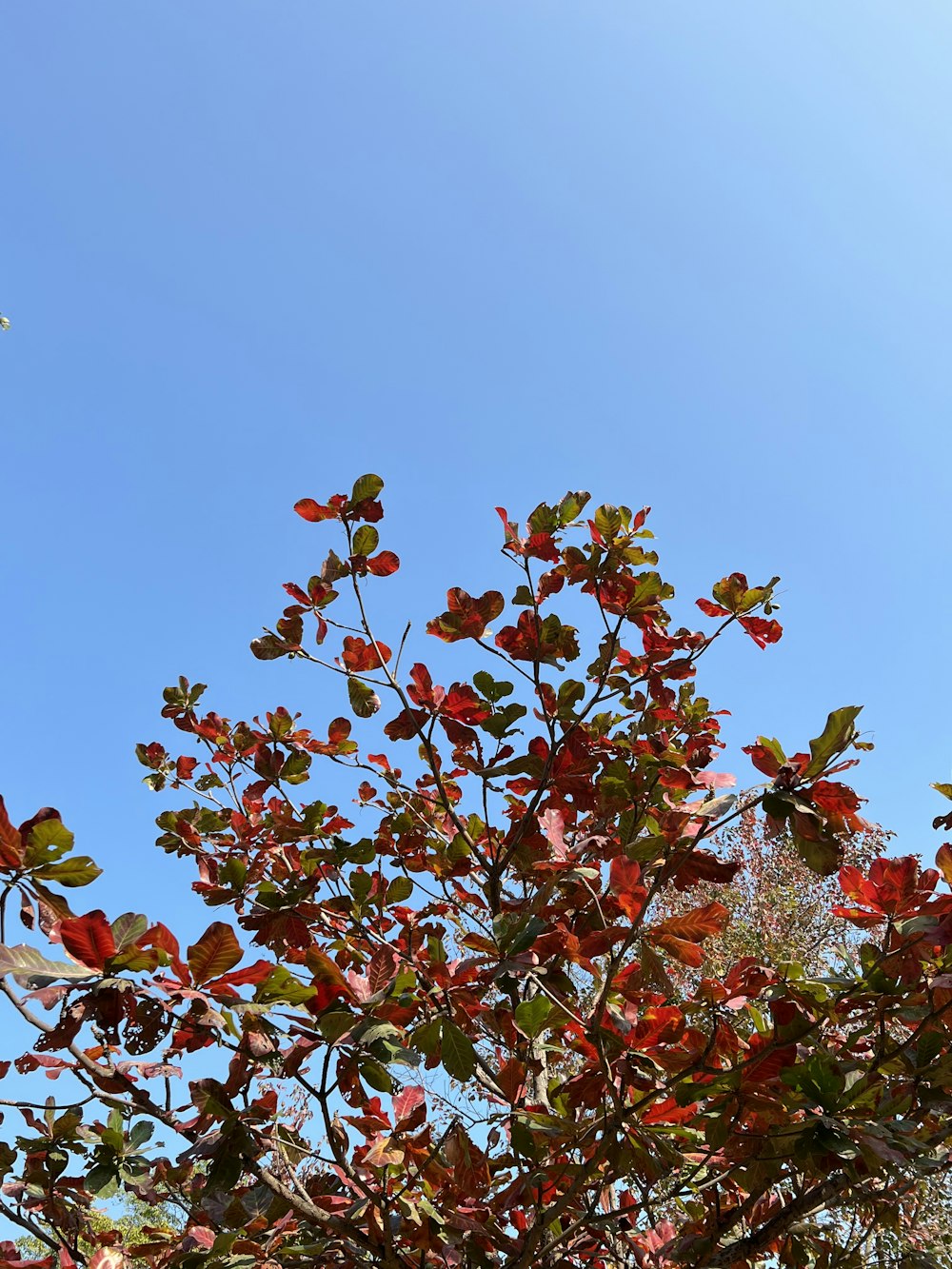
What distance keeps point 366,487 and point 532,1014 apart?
4.76ft

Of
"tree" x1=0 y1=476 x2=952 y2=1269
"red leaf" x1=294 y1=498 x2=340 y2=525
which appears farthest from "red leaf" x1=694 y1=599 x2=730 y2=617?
"red leaf" x1=294 y1=498 x2=340 y2=525

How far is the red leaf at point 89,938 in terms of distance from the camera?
1.28 metres

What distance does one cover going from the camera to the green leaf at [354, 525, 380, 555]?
2.42 meters

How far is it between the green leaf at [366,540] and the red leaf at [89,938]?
1360 millimetres

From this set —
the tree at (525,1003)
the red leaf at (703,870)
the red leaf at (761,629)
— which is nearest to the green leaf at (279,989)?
the tree at (525,1003)

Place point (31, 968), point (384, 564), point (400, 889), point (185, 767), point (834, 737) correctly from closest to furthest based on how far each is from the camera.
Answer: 1. point (31, 968)
2. point (834, 737)
3. point (400, 889)
4. point (384, 564)
5. point (185, 767)

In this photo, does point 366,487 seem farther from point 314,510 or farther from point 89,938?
point 89,938

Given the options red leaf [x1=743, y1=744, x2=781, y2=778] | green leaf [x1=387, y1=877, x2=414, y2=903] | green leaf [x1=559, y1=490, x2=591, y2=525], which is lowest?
green leaf [x1=387, y1=877, x2=414, y2=903]

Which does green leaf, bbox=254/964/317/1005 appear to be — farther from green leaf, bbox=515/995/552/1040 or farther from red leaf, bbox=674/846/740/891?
red leaf, bbox=674/846/740/891

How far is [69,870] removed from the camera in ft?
4.29

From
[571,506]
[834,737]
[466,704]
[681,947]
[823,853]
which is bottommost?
[681,947]

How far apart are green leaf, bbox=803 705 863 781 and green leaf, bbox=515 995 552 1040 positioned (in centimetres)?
71

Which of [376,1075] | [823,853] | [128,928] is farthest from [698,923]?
[128,928]

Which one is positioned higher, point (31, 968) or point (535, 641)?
point (535, 641)
